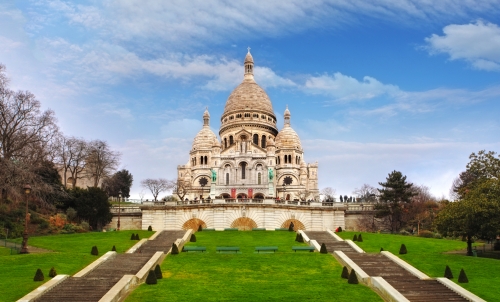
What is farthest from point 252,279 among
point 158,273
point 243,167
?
point 243,167

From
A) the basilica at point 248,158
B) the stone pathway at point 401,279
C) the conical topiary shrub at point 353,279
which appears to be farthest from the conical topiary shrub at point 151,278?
the basilica at point 248,158

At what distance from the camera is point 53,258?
34.1 m

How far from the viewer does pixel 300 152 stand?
10312 cm

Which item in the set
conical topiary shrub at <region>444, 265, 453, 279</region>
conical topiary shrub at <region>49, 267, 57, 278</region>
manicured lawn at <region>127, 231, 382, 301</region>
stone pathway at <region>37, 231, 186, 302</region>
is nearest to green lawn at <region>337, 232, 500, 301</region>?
conical topiary shrub at <region>444, 265, 453, 279</region>

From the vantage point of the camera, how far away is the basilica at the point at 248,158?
3600 inches

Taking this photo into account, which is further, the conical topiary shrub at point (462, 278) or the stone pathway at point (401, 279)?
the conical topiary shrub at point (462, 278)

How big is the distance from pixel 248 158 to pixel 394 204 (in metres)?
34.9

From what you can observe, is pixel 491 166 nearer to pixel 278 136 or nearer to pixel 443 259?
pixel 443 259

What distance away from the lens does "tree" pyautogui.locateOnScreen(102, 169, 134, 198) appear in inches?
3850

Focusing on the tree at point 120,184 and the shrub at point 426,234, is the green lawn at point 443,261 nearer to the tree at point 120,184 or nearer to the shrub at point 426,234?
the shrub at point 426,234

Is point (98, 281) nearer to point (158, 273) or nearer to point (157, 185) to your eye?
point (158, 273)

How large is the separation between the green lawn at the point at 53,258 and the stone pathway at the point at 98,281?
1.25m

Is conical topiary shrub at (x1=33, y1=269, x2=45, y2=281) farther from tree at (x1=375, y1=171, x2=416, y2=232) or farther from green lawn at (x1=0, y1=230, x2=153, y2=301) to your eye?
tree at (x1=375, y1=171, x2=416, y2=232)

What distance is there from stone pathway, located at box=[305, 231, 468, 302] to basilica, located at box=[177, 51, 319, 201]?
49.5 metres
